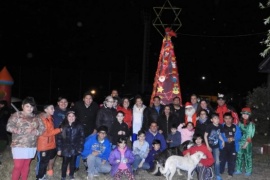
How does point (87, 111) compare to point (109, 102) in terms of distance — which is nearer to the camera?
Result: point (87, 111)

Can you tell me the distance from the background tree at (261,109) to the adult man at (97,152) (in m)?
8.24

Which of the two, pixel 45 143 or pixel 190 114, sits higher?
pixel 190 114

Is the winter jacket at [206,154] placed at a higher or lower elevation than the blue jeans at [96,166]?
higher

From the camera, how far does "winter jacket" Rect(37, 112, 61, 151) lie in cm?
718

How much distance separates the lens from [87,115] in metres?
8.54

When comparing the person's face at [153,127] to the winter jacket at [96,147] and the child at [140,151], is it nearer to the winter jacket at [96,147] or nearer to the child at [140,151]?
the child at [140,151]

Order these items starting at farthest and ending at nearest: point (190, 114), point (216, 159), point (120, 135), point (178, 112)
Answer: point (178, 112)
point (190, 114)
point (120, 135)
point (216, 159)

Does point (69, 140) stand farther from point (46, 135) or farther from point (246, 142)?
point (246, 142)

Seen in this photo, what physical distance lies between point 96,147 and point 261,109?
344 inches

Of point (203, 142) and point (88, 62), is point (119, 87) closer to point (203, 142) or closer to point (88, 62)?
point (88, 62)

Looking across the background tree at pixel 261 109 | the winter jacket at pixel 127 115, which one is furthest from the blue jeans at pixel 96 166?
the background tree at pixel 261 109

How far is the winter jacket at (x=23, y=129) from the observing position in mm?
6423

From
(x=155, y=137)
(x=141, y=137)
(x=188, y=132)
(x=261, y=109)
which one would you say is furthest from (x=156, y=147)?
(x=261, y=109)

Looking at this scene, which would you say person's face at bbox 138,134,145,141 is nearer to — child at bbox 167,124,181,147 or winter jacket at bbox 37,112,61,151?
child at bbox 167,124,181,147
